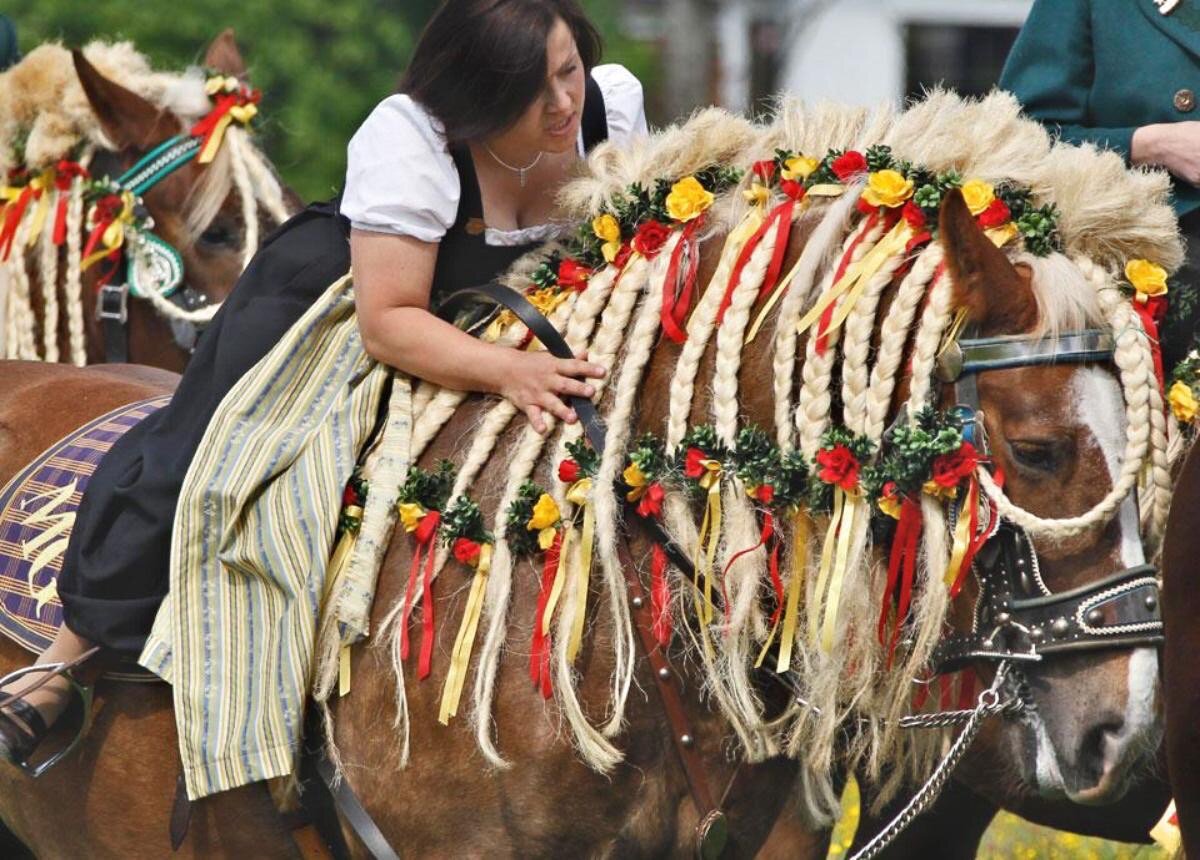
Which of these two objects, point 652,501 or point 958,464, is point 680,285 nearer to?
point 652,501

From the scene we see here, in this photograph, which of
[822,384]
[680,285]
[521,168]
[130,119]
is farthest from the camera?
[130,119]

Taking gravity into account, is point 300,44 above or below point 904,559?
above

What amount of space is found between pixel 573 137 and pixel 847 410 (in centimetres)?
79

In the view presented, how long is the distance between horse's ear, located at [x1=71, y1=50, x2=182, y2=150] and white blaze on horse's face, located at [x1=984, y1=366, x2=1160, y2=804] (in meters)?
3.28

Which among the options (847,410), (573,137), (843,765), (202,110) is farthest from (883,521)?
(202,110)

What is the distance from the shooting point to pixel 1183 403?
8.91 ft

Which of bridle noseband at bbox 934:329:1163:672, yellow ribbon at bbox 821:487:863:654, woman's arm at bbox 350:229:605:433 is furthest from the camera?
woman's arm at bbox 350:229:605:433

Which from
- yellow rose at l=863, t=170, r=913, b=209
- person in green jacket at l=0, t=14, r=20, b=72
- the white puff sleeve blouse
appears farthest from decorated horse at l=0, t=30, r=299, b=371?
yellow rose at l=863, t=170, r=913, b=209

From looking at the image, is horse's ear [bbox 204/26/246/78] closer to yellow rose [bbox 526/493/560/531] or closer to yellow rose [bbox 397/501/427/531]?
yellow rose [bbox 397/501/427/531]

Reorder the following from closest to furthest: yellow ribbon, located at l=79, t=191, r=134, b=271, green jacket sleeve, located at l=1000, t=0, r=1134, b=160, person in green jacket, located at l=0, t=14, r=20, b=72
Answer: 1. green jacket sleeve, located at l=1000, t=0, r=1134, b=160
2. yellow ribbon, located at l=79, t=191, r=134, b=271
3. person in green jacket, located at l=0, t=14, r=20, b=72

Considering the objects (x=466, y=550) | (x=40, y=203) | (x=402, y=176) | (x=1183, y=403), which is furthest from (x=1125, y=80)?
(x=40, y=203)

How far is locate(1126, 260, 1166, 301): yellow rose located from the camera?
8.94 ft

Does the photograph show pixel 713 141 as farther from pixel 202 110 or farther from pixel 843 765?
pixel 202 110

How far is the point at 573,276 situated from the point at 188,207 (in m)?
2.41
